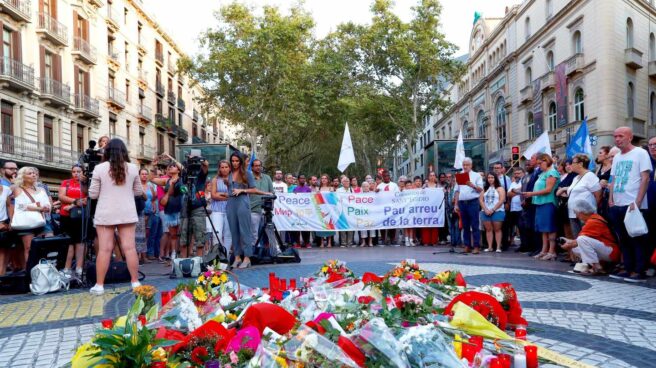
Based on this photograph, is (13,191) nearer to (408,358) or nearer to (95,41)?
(408,358)

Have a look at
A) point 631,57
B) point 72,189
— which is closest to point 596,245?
point 72,189

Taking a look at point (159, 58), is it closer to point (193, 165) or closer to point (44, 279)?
point (193, 165)

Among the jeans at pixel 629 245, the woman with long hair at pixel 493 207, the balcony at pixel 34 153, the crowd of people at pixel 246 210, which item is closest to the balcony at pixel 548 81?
the crowd of people at pixel 246 210

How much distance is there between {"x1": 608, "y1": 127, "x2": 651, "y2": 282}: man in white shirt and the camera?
269 inches

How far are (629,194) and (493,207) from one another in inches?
164

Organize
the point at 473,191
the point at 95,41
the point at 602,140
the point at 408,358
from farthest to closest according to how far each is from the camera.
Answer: the point at 95,41 → the point at 602,140 → the point at 473,191 → the point at 408,358

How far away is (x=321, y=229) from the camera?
1436cm

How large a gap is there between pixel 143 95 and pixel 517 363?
149ft

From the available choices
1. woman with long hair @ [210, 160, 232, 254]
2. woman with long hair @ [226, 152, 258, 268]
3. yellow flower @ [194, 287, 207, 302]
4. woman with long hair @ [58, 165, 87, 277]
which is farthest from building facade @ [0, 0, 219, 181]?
yellow flower @ [194, 287, 207, 302]

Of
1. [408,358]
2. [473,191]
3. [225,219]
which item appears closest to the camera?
[408,358]

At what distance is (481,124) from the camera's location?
50094mm

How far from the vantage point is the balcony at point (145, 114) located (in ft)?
143

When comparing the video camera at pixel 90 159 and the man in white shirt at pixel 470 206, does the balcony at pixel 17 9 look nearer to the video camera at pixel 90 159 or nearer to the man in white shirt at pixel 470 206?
the video camera at pixel 90 159

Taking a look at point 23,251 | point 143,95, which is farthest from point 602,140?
point 143,95
